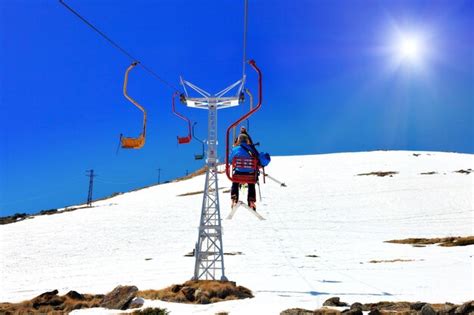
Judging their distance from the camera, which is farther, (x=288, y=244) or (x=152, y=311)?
(x=288, y=244)

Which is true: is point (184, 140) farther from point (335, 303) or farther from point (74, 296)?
point (74, 296)

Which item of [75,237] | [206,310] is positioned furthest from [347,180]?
[206,310]

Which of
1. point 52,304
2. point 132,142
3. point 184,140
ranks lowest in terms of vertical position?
point 52,304

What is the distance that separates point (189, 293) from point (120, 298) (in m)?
2.66

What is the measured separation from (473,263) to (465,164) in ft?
202

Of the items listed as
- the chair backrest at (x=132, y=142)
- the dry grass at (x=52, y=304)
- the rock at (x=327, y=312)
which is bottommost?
the dry grass at (x=52, y=304)

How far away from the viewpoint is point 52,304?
1636 centimetres

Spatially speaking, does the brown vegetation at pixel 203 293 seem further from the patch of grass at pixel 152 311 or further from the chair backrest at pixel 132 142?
the chair backrest at pixel 132 142

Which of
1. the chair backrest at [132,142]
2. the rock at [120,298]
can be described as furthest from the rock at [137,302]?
the chair backrest at [132,142]

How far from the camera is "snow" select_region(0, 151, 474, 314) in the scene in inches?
675

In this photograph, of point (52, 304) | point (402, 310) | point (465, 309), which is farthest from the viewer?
point (52, 304)

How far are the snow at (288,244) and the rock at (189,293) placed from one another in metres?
0.64

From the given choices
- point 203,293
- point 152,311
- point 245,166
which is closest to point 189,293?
point 203,293

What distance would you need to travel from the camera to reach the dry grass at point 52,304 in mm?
15539
